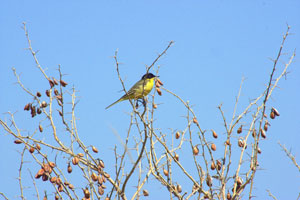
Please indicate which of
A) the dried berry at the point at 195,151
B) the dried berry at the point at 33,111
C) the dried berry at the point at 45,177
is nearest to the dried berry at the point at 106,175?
the dried berry at the point at 45,177

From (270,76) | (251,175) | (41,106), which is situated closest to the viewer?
(251,175)

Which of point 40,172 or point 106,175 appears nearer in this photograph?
point 40,172

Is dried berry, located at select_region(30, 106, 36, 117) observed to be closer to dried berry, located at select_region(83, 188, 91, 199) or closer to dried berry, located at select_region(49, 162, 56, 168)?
dried berry, located at select_region(49, 162, 56, 168)

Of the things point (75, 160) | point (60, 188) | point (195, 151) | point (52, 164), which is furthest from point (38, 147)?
point (195, 151)

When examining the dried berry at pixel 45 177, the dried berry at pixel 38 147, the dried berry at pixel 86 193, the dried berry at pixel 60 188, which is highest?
the dried berry at pixel 38 147

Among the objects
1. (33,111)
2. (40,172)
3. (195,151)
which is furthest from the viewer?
(33,111)

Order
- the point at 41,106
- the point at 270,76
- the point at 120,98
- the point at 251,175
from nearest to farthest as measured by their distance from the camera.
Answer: the point at 251,175 < the point at 270,76 < the point at 41,106 < the point at 120,98

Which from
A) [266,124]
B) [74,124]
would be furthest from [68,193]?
[266,124]

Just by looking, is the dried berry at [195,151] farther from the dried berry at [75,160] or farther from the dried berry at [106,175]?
the dried berry at [75,160]

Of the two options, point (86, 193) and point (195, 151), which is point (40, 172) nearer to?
point (86, 193)

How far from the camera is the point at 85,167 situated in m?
4.69

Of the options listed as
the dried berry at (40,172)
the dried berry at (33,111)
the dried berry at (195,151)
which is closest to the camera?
the dried berry at (40,172)

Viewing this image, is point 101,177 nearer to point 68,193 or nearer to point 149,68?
point 68,193

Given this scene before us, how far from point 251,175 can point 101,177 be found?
5.05 ft
